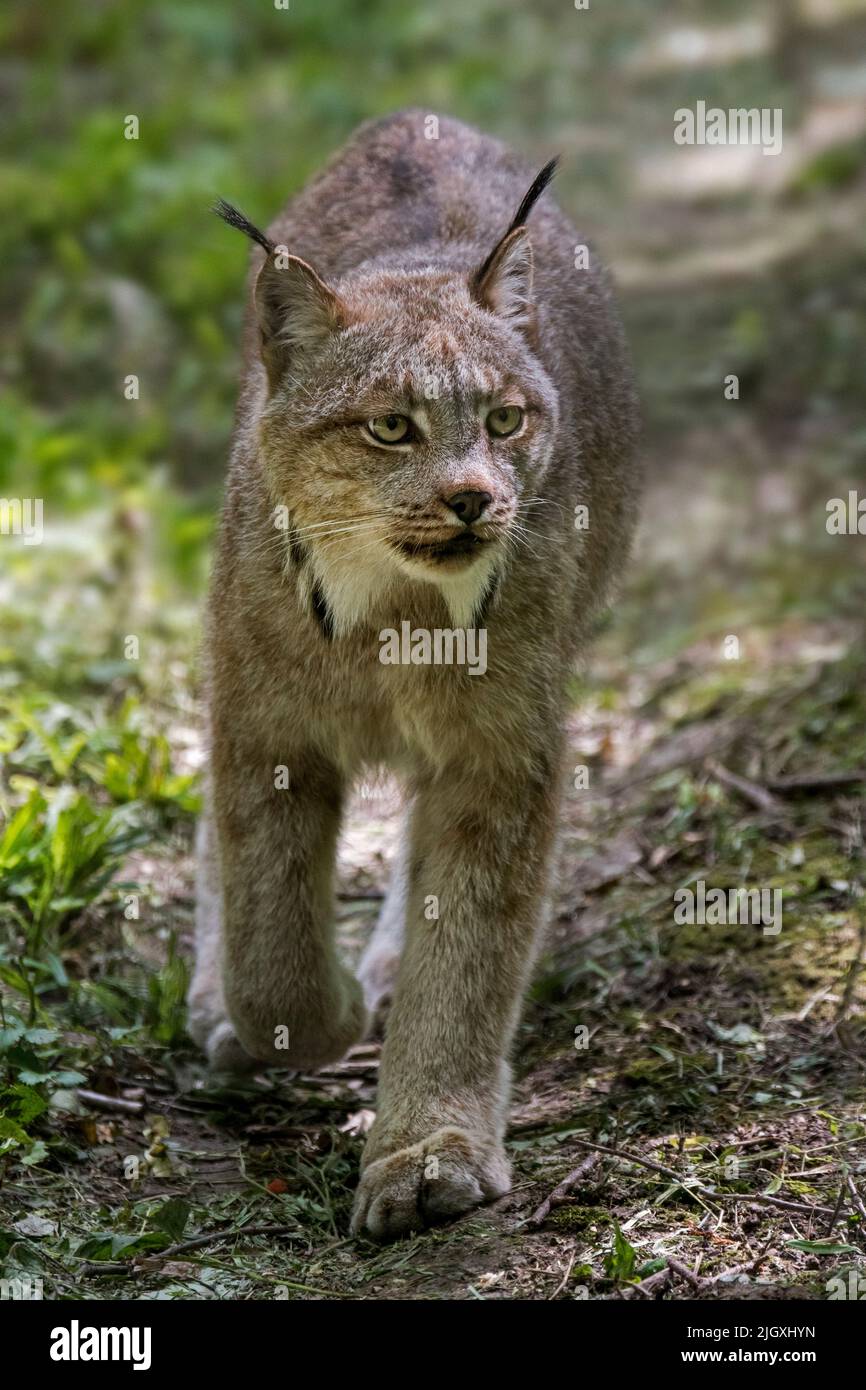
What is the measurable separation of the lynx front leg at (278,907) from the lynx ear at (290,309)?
1271 mm

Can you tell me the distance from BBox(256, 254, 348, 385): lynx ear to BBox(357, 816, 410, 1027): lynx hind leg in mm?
1872

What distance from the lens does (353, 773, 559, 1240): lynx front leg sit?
5273mm

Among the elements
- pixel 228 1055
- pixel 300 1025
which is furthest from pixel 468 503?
pixel 228 1055

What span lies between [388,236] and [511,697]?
1.77m

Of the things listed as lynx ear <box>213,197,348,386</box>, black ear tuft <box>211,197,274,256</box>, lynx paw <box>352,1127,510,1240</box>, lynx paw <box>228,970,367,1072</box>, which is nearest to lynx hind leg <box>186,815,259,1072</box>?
lynx paw <box>228,970,367,1072</box>

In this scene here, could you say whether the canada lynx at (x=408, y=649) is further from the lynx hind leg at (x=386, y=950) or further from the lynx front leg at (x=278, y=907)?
the lynx hind leg at (x=386, y=950)

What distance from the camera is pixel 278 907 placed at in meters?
5.63

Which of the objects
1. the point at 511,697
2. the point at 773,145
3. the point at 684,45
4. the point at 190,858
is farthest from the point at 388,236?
the point at 684,45

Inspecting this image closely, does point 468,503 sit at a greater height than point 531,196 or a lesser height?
lesser

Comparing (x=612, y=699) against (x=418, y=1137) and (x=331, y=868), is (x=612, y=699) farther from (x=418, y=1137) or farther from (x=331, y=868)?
(x=418, y=1137)

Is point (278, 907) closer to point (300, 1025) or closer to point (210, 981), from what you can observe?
point (300, 1025)

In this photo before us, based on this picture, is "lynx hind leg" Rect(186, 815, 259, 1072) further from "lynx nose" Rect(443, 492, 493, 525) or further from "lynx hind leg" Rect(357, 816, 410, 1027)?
"lynx nose" Rect(443, 492, 493, 525)

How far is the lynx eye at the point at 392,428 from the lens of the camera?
489 centimetres

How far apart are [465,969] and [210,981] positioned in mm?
1256
